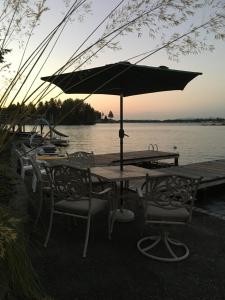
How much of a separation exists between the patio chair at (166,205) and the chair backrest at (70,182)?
2.12ft

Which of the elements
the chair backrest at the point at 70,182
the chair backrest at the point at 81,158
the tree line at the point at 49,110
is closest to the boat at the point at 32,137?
the tree line at the point at 49,110

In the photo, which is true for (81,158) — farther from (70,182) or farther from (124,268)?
(124,268)

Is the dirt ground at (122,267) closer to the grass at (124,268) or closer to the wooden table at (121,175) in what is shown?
the grass at (124,268)

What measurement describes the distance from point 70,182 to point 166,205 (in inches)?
43.5

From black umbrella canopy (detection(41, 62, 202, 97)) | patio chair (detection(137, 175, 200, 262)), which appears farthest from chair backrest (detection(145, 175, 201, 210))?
black umbrella canopy (detection(41, 62, 202, 97))

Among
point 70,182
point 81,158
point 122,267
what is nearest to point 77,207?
point 70,182

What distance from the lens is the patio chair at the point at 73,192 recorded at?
3.70 m

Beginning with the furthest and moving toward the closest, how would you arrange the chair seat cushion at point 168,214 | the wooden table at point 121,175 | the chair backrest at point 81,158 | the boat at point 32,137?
the chair backrest at point 81,158 < the wooden table at point 121,175 < the chair seat cushion at point 168,214 < the boat at point 32,137

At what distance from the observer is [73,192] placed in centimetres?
380

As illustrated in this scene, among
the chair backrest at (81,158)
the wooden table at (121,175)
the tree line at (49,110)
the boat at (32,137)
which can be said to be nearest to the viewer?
the tree line at (49,110)

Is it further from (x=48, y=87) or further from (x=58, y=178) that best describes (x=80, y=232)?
(x=48, y=87)

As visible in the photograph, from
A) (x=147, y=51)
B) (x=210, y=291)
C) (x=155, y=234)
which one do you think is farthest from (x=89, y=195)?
(x=147, y=51)

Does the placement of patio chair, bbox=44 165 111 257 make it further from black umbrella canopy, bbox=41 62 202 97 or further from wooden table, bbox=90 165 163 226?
black umbrella canopy, bbox=41 62 202 97

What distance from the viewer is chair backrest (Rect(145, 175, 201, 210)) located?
363 centimetres
